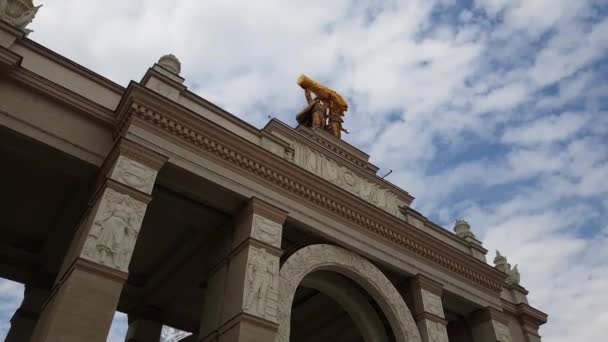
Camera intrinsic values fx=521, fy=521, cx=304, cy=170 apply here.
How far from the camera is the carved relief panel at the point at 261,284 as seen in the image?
35.0 feet

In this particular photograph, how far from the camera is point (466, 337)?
54.1ft

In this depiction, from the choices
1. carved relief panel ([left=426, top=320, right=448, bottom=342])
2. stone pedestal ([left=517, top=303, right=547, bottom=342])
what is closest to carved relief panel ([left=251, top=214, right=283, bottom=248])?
carved relief panel ([left=426, top=320, right=448, bottom=342])

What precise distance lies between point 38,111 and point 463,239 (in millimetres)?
13196

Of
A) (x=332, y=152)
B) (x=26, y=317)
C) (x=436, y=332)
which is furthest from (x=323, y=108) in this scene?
(x=26, y=317)

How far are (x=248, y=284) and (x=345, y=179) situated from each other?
5.26 meters

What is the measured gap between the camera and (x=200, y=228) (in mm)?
13477

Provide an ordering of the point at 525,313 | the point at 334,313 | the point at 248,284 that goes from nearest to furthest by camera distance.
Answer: the point at 248,284
the point at 334,313
the point at 525,313

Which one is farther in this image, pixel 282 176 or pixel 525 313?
pixel 525 313

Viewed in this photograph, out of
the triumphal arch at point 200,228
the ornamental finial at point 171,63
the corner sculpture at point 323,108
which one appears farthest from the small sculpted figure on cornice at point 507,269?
the ornamental finial at point 171,63

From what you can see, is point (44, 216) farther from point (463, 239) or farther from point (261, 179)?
point (463, 239)

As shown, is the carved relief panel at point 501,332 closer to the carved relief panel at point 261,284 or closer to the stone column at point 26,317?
the carved relief panel at point 261,284

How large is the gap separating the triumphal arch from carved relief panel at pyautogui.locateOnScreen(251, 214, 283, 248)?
32 mm

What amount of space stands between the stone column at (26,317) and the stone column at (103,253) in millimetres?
4966

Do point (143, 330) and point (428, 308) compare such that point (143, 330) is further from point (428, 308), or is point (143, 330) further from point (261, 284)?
point (428, 308)
